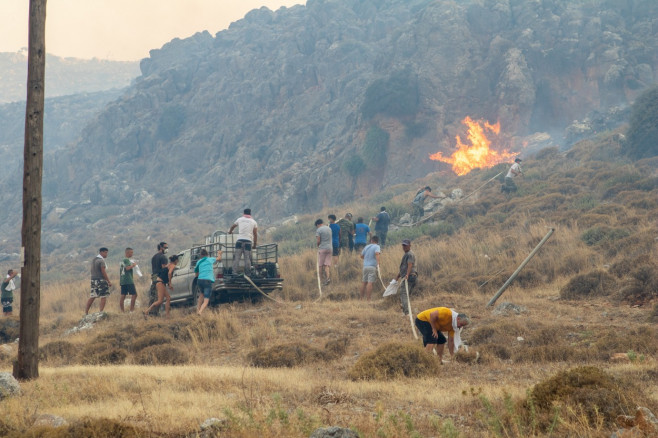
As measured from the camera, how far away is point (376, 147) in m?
49.8

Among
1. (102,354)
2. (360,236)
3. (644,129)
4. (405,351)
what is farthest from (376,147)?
(405,351)

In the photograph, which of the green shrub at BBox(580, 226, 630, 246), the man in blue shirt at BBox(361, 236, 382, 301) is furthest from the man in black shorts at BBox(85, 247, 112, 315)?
the green shrub at BBox(580, 226, 630, 246)

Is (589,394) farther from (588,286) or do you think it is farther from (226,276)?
(226,276)

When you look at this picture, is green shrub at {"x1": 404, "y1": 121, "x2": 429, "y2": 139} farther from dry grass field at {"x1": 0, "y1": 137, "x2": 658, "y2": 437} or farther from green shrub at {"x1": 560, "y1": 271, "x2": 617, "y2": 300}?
green shrub at {"x1": 560, "y1": 271, "x2": 617, "y2": 300}

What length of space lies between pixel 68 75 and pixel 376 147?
15299 cm

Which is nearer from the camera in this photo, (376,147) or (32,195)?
(32,195)

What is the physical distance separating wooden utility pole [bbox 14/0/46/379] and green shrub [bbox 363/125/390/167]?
41.2 m

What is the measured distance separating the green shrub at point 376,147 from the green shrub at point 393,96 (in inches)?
66.7

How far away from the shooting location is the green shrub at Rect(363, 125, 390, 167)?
162 feet

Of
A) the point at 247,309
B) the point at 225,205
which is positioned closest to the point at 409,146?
the point at 225,205

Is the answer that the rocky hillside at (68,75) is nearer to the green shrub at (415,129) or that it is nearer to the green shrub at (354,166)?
the green shrub at (354,166)

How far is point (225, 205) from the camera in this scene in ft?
188

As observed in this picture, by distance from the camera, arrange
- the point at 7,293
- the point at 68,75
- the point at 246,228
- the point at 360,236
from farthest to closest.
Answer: the point at 68,75 → the point at 360,236 → the point at 7,293 → the point at 246,228

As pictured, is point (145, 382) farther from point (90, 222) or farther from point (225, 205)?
point (90, 222)
